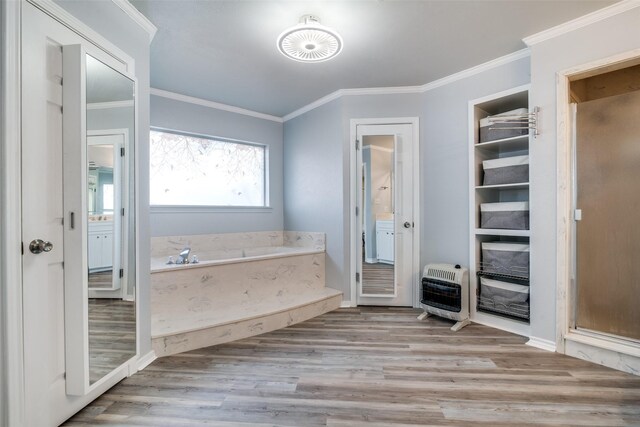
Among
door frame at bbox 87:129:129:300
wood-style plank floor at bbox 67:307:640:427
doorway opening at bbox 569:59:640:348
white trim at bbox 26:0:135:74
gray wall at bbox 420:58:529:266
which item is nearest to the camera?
white trim at bbox 26:0:135:74

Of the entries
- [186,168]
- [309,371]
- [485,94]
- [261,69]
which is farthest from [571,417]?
[186,168]

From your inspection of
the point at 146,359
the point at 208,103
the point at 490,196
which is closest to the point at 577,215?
the point at 490,196

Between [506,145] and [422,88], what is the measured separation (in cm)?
103

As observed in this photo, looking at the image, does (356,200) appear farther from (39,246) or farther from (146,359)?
(39,246)

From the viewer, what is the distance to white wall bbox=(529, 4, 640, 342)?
2041 mm

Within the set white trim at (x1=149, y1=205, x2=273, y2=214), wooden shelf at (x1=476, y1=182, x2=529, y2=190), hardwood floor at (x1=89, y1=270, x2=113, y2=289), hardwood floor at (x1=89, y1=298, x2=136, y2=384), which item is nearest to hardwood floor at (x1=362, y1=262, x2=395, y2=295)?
wooden shelf at (x1=476, y1=182, x2=529, y2=190)

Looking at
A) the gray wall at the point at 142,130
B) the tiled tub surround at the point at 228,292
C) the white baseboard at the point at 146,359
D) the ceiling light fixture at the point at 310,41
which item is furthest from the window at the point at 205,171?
the ceiling light fixture at the point at 310,41

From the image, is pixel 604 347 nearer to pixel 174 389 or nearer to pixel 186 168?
pixel 174 389

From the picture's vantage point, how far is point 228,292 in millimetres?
2684

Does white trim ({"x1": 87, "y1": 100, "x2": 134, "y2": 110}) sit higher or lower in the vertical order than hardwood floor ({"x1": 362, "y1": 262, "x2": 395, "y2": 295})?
higher

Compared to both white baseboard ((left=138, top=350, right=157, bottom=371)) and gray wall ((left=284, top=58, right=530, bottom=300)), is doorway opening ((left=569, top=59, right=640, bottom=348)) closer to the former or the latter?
gray wall ((left=284, top=58, right=530, bottom=300))

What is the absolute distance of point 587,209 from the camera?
2.12 meters

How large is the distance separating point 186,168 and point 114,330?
218 cm

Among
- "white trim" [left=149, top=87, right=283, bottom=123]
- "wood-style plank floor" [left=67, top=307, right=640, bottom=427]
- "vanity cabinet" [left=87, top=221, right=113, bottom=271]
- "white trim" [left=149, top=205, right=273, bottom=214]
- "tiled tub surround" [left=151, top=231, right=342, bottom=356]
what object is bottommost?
"wood-style plank floor" [left=67, top=307, right=640, bottom=427]
